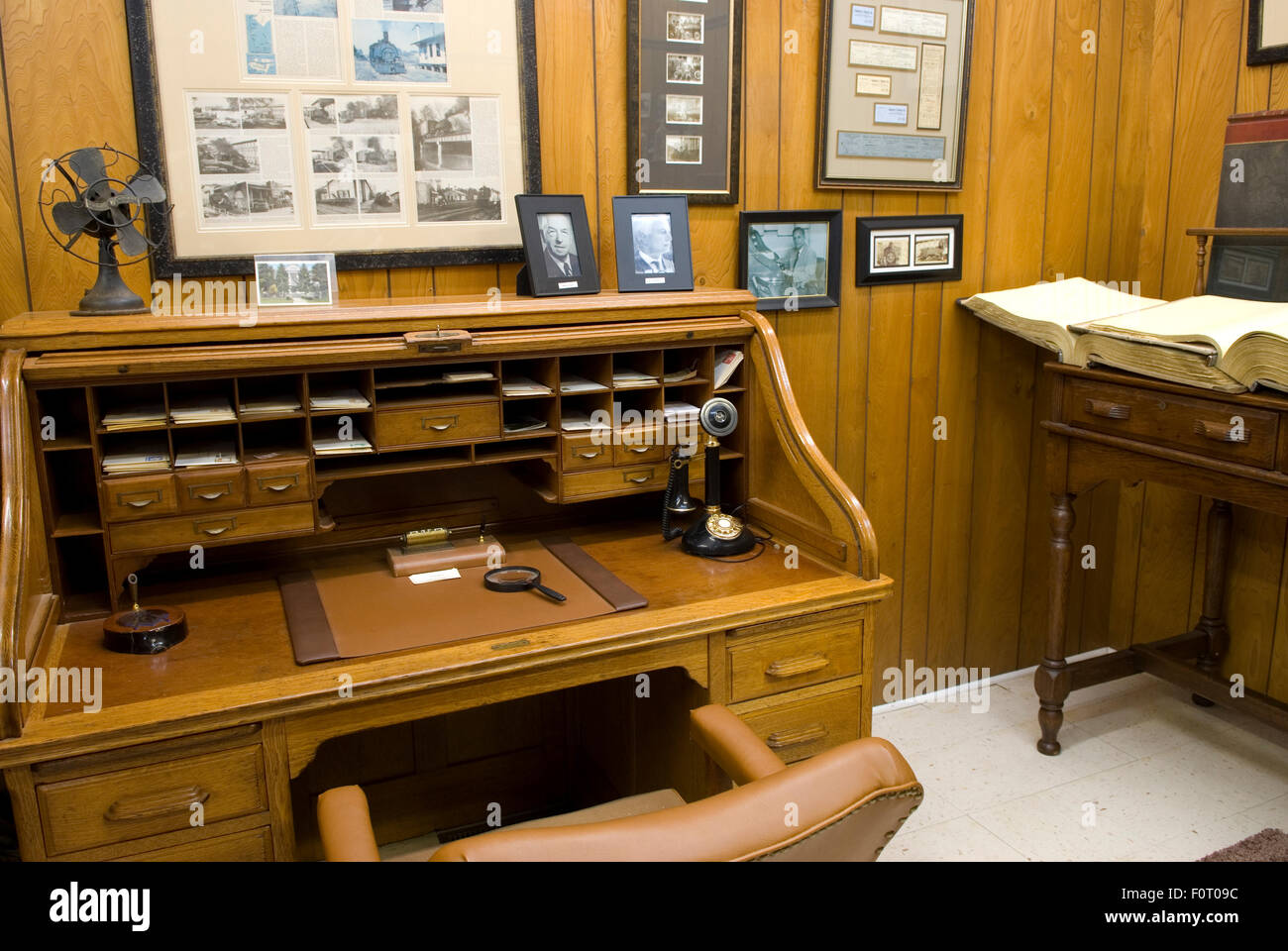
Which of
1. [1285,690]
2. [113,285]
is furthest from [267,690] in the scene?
[1285,690]

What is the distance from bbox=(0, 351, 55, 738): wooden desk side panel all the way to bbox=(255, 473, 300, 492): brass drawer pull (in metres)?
0.37

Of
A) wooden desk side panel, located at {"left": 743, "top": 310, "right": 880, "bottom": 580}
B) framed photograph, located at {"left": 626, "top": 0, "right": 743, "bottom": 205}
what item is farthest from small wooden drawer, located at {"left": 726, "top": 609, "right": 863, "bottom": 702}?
framed photograph, located at {"left": 626, "top": 0, "right": 743, "bottom": 205}

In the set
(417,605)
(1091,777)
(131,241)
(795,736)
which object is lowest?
(1091,777)

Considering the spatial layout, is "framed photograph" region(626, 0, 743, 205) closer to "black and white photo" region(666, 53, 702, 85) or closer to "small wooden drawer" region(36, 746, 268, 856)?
"black and white photo" region(666, 53, 702, 85)

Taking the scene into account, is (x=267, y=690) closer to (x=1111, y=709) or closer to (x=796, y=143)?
(x=796, y=143)

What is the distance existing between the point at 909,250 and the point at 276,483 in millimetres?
1857

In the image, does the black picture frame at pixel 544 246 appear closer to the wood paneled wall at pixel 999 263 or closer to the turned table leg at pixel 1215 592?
the wood paneled wall at pixel 999 263

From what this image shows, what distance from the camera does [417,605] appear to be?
205 cm

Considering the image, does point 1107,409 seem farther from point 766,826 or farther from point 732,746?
point 766,826

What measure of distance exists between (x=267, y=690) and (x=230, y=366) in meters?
0.61

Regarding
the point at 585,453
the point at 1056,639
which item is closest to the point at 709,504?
the point at 585,453

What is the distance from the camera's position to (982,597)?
343cm

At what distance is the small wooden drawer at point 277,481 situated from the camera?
79.7 inches

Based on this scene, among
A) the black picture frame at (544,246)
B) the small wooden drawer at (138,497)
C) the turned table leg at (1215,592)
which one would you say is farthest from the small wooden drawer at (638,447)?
the turned table leg at (1215,592)
